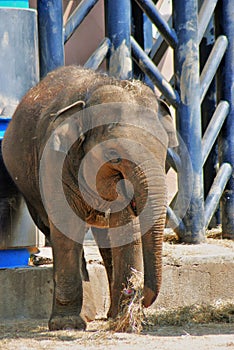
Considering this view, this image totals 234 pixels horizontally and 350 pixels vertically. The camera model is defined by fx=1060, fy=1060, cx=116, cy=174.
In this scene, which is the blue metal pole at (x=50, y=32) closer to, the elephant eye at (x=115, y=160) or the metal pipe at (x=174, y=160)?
the metal pipe at (x=174, y=160)

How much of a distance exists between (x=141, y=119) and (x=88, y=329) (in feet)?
4.62

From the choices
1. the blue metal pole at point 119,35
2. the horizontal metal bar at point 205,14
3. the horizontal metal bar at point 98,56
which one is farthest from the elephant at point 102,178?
the horizontal metal bar at point 205,14

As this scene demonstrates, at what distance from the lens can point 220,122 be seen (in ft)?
29.8

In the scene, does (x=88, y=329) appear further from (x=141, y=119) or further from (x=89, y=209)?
A: (x=141, y=119)

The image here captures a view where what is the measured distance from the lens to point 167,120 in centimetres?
700

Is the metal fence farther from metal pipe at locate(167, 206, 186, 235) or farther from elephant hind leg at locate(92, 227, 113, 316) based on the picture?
elephant hind leg at locate(92, 227, 113, 316)

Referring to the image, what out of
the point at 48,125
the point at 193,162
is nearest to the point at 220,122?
the point at 193,162

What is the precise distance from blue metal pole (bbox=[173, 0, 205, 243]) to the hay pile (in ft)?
7.07

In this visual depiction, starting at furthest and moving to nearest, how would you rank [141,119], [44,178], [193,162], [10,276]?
[193,162] < [10,276] < [44,178] < [141,119]

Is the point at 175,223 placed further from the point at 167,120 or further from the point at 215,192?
the point at 167,120

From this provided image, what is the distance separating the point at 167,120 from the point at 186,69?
6.07ft

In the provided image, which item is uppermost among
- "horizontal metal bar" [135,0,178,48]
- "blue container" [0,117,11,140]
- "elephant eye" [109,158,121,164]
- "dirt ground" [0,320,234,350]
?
"horizontal metal bar" [135,0,178,48]

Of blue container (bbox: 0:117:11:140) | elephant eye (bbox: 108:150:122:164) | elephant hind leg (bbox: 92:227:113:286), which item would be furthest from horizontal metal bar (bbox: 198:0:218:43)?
elephant eye (bbox: 108:150:122:164)

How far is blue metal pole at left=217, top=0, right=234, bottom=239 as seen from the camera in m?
9.20
